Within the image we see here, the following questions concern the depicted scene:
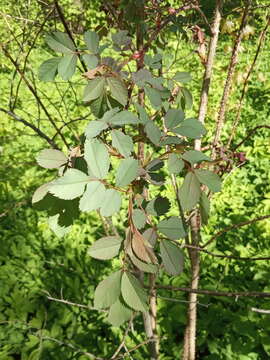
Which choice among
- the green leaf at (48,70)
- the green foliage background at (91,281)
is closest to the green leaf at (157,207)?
the green leaf at (48,70)

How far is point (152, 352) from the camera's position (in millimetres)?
1356

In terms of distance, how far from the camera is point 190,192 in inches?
24.4

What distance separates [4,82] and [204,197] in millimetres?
6132

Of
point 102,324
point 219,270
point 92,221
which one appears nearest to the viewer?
point 102,324

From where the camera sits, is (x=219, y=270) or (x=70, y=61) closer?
(x=70, y=61)

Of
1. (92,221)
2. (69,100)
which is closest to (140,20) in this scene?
(92,221)

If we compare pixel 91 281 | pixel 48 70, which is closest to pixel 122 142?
pixel 48 70

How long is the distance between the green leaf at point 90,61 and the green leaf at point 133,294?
0.39 m

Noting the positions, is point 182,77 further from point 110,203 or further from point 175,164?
point 110,203

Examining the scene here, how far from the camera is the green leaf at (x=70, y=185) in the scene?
1.85 ft

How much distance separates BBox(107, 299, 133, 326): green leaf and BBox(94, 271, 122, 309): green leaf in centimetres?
1

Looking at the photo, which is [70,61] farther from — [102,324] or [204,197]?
[102,324]

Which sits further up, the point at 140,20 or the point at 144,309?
the point at 140,20

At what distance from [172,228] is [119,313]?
17 centimetres
